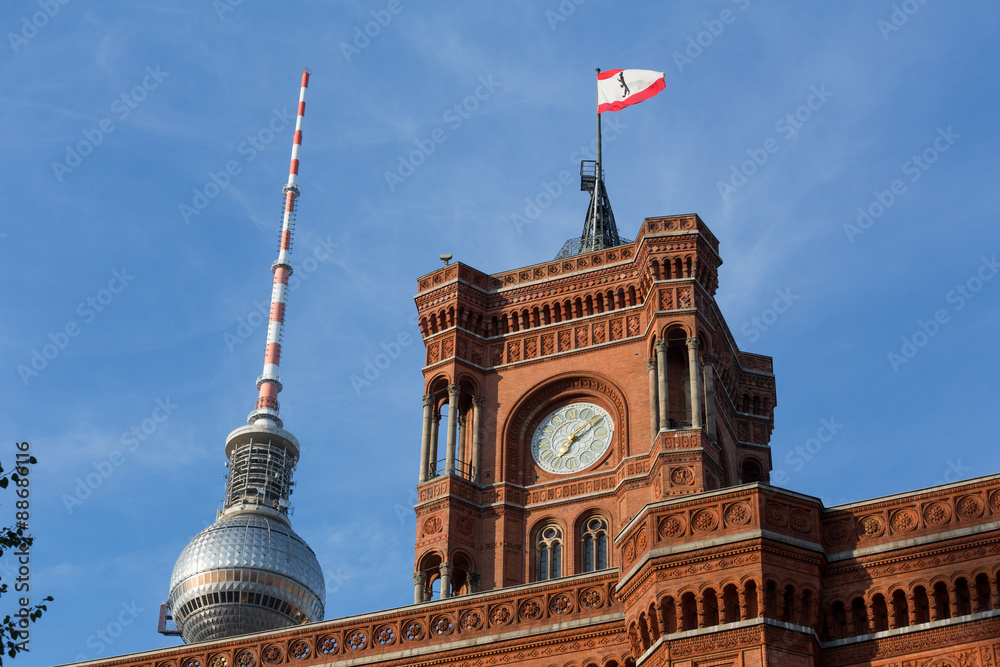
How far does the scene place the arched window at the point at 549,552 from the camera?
52.7m

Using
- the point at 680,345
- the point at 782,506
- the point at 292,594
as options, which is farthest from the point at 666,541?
the point at 292,594

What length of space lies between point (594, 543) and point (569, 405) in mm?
5619

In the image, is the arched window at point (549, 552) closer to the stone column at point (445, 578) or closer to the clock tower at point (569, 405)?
the clock tower at point (569, 405)

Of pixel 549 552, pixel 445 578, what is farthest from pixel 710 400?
pixel 445 578

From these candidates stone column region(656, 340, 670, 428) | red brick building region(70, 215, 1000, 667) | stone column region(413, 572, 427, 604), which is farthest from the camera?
stone column region(656, 340, 670, 428)

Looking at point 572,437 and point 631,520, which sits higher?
point 572,437

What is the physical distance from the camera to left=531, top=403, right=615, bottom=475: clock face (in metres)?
54.5

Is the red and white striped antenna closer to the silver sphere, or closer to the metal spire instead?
the silver sphere

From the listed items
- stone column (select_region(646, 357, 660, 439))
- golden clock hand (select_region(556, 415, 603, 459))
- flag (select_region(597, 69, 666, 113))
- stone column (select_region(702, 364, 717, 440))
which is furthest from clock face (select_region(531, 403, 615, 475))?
flag (select_region(597, 69, 666, 113))

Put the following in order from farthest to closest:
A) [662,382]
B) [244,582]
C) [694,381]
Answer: [244,582] < [662,382] < [694,381]

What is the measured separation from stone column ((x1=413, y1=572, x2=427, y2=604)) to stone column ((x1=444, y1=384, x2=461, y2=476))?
146 inches

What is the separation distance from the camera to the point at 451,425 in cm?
5559

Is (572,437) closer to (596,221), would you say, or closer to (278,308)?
(596,221)

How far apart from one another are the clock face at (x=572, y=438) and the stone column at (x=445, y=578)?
5353mm
